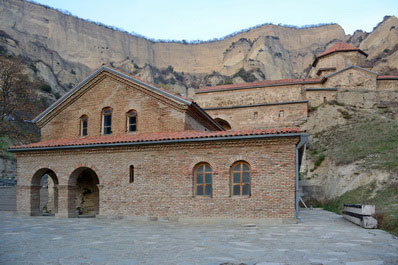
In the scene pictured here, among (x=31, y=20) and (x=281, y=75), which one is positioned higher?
(x=31, y=20)

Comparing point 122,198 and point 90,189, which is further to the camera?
point 90,189

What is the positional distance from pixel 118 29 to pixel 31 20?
80.1ft

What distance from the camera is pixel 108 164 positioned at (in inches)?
577

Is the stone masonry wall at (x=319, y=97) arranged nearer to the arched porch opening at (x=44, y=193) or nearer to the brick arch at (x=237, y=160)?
the brick arch at (x=237, y=160)

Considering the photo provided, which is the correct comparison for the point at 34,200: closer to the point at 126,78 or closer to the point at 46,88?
the point at 126,78

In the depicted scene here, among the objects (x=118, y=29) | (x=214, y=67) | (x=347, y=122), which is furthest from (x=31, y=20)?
(x=347, y=122)

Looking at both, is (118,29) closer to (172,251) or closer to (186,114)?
(186,114)

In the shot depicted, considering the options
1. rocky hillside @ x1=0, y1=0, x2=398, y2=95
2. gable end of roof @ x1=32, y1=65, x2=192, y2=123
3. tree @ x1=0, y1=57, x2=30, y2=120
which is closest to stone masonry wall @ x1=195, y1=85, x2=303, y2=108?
tree @ x1=0, y1=57, x2=30, y2=120

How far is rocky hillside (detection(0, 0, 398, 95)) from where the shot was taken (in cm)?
6606

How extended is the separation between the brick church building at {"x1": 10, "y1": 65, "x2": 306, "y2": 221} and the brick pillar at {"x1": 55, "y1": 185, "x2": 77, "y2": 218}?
1.8 inches

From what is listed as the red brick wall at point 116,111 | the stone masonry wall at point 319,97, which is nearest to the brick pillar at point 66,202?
the red brick wall at point 116,111

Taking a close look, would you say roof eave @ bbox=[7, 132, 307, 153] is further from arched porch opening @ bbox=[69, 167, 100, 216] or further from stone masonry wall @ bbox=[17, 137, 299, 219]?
arched porch opening @ bbox=[69, 167, 100, 216]

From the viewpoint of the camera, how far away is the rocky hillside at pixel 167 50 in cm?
6606

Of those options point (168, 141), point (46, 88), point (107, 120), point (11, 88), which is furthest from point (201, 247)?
point (46, 88)
